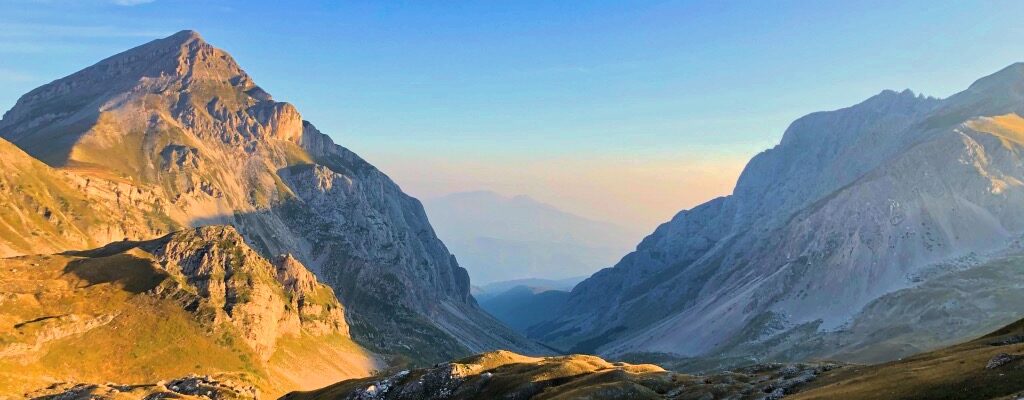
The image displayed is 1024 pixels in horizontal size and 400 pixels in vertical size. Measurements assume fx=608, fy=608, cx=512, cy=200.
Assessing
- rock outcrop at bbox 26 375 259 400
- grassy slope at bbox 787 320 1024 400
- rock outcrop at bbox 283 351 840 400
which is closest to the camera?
grassy slope at bbox 787 320 1024 400

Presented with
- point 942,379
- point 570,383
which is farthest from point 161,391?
point 942,379

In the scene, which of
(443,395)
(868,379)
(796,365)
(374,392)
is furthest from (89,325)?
(868,379)

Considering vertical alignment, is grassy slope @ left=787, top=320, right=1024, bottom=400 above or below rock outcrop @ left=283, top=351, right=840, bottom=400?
above

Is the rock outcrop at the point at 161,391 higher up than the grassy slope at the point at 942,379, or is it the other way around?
the grassy slope at the point at 942,379

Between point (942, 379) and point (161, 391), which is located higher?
point (942, 379)

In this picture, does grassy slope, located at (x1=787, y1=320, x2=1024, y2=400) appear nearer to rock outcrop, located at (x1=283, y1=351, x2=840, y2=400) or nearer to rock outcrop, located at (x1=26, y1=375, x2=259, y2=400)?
rock outcrop, located at (x1=283, y1=351, x2=840, y2=400)

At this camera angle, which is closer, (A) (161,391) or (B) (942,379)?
(B) (942,379)

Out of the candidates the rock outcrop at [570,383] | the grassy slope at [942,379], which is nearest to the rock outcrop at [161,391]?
the rock outcrop at [570,383]

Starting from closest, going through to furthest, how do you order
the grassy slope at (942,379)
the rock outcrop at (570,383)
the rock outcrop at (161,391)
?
1. the grassy slope at (942,379)
2. the rock outcrop at (570,383)
3. the rock outcrop at (161,391)

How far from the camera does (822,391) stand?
63375mm

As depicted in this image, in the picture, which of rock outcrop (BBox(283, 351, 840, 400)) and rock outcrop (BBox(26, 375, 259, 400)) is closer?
rock outcrop (BBox(283, 351, 840, 400))

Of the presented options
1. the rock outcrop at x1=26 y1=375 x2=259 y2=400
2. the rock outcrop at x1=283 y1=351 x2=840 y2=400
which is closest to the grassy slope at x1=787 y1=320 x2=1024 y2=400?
the rock outcrop at x1=283 y1=351 x2=840 y2=400

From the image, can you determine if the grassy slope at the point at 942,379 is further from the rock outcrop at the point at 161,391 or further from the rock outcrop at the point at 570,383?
the rock outcrop at the point at 161,391

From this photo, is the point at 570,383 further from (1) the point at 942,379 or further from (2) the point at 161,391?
(2) the point at 161,391
